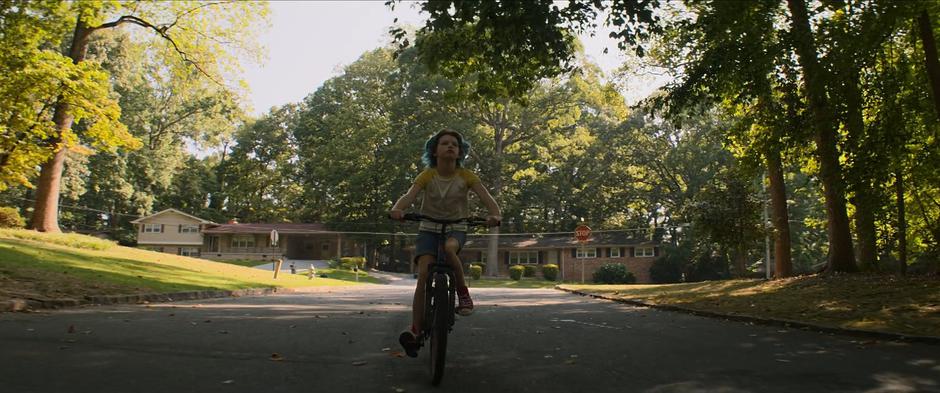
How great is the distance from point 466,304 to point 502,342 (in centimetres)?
212

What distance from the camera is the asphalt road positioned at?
4637mm

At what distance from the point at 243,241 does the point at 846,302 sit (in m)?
63.4

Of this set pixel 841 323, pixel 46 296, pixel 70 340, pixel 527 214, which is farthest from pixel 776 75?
pixel 527 214

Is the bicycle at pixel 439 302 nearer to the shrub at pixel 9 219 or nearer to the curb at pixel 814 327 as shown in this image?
the curb at pixel 814 327

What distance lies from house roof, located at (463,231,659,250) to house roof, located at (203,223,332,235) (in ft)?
51.2

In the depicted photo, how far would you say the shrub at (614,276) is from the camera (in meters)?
48.2

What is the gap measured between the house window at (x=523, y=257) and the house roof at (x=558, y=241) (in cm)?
126

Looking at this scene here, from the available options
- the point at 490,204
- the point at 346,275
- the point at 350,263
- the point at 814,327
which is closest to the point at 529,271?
the point at 350,263

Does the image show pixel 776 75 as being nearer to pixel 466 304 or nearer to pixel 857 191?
pixel 857 191

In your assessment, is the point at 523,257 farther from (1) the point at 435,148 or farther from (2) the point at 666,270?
(1) the point at 435,148

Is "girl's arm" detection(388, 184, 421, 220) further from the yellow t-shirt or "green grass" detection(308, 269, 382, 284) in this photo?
"green grass" detection(308, 269, 382, 284)

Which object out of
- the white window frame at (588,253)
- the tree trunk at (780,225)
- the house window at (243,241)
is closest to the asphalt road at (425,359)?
the tree trunk at (780,225)

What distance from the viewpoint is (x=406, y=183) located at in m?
58.2

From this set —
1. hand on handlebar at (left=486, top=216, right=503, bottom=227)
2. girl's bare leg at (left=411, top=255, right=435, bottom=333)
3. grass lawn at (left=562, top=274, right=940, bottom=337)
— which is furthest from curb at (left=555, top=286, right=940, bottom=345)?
girl's bare leg at (left=411, top=255, right=435, bottom=333)
